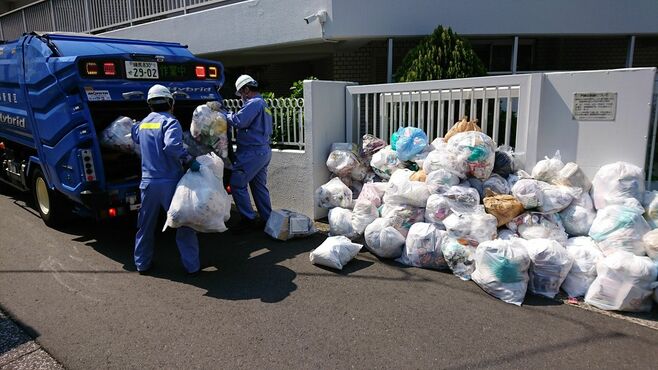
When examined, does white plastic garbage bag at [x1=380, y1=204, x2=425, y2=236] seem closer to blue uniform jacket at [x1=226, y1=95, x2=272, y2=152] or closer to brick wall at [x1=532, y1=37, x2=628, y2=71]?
blue uniform jacket at [x1=226, y1=95, x2=272, y2=152]

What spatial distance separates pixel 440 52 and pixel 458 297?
3903 millimetres

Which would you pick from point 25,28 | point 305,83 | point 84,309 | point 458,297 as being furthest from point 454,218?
point 25,28

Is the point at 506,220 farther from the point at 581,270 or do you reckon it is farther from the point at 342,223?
the point at 342,223

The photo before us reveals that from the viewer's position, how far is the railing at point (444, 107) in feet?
15.3

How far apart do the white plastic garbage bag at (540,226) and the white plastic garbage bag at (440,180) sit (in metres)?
0.69

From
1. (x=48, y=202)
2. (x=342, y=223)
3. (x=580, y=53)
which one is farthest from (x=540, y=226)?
(x=580, y=53)

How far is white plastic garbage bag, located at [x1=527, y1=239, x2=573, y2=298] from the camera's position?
3668mm

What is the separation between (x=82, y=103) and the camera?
449 centimetres

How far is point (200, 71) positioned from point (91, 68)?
1.34 meters

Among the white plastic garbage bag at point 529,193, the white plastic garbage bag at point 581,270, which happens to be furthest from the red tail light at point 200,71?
the white plastic garbage bag at point 581,270

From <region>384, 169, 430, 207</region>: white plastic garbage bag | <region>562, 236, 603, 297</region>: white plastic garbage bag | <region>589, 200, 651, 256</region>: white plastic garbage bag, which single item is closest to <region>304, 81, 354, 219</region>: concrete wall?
<region>384, 169, 430, 207</region>: white plastic garbage bag

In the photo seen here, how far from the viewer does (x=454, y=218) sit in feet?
14.0

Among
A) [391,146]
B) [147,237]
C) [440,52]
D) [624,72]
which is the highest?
[440,52]

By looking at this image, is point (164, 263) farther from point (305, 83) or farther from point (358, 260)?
point (305, 83)
